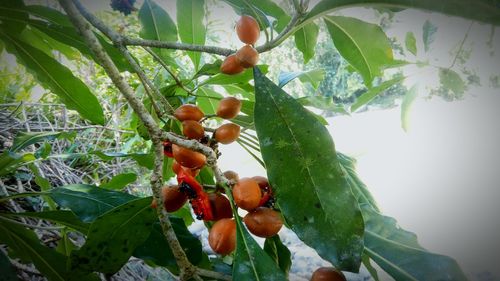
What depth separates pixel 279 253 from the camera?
58 cm

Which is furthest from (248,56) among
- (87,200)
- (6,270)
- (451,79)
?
(451,79)

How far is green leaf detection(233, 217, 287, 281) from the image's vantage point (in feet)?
1.44

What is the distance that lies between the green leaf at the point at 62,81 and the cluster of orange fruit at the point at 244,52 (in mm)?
402

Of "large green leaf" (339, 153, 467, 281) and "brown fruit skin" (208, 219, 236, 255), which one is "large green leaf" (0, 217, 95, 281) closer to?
"brown fruit skin" (208, 219, 236, 255)

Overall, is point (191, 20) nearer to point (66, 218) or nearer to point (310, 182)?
point (66, 218)

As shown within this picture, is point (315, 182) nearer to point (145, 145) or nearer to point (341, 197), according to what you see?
point (341, 197)

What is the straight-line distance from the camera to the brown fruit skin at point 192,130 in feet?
1.85

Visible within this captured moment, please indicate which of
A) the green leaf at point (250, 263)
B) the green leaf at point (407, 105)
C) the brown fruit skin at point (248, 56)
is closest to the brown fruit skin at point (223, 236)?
the green leaf at point (250, 263)

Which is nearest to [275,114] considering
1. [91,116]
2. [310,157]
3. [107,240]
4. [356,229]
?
[310,157]

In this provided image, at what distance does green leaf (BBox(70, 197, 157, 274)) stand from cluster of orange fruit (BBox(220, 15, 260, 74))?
265 millimetres

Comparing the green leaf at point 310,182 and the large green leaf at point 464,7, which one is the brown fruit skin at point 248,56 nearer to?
the green leaf at point 310,182

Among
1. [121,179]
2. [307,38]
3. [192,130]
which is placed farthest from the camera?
[121,179]

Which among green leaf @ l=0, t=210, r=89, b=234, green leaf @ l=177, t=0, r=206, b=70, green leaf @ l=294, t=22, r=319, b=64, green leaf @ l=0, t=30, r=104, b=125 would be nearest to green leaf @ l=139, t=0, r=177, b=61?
green leaf @ l=177, t=0, r=206, b=70

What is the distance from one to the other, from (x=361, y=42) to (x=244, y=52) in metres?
0.36
